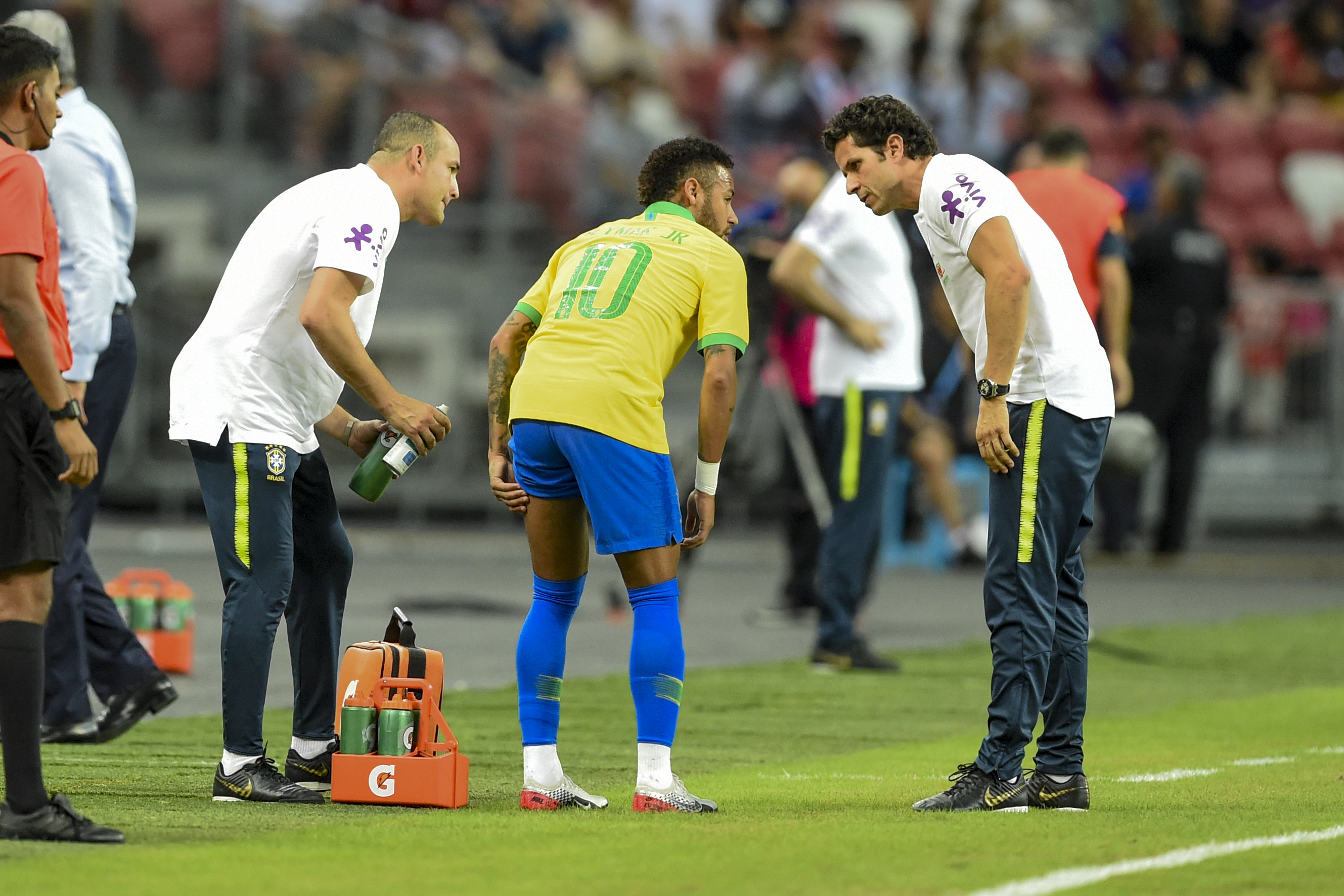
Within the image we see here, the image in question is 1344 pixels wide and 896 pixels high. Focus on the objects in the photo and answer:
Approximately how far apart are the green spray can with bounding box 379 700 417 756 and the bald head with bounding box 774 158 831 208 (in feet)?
18.3

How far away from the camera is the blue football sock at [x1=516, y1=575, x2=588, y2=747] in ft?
18.4

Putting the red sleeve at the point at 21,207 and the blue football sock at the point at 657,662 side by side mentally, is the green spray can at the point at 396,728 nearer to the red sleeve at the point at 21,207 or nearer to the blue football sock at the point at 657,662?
the blue football sock at the point at 657,662

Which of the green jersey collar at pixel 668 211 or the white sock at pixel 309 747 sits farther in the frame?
the white sock at pixel 309 747

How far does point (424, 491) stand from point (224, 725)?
11.6 metres

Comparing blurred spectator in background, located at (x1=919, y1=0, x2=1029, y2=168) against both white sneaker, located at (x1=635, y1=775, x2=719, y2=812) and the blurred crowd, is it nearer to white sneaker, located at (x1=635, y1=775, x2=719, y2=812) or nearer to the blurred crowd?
the blurred crowd

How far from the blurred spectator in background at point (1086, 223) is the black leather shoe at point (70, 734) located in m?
4.87

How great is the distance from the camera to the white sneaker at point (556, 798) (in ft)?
18.1

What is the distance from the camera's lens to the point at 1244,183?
20.1 m

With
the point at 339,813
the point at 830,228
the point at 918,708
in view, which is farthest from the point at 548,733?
the point at 830,228

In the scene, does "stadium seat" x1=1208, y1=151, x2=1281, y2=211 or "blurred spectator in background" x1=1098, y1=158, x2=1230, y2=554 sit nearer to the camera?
"blurred spectator in background" x1=1098, y1=158, x2=1230, y2=554

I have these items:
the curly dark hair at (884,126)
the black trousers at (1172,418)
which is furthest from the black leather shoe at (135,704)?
the black trousers at (1172,418)

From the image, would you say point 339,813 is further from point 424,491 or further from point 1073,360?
point 424,491

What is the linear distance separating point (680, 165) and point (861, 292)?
4.13 m

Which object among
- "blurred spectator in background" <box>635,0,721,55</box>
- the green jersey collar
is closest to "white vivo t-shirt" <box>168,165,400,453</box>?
the green jersey collar
